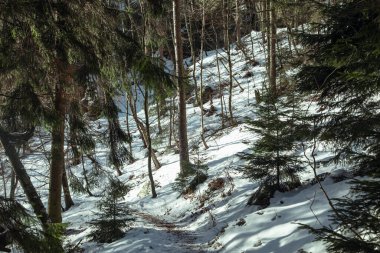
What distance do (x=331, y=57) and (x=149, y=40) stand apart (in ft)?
25.0

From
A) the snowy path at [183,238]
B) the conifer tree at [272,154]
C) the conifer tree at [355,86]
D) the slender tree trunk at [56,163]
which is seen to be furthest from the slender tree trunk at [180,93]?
the conifer tree at [355,86]

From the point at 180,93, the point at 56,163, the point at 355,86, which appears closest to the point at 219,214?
the point at 56,163

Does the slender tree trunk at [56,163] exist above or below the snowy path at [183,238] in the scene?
above

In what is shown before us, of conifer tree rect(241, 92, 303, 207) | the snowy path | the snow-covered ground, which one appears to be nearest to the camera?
the snow-covered ground

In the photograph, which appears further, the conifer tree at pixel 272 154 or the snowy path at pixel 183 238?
the snowy path at pixel 183 238

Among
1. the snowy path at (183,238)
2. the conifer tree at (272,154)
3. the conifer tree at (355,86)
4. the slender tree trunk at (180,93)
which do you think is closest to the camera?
the conifer tree at (355,86)

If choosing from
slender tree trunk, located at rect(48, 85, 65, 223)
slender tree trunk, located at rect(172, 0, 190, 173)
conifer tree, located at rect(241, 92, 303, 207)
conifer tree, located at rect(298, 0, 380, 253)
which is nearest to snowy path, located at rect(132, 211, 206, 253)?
conifer tree, located at rect(241, 92, 303, 207)

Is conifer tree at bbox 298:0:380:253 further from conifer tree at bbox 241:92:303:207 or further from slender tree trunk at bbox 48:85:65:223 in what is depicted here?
slender tree trunk at bbox 48:85:65:223

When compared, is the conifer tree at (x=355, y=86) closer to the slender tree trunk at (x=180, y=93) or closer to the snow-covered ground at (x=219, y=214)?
the snow-covered ground at (x=219, y=214)

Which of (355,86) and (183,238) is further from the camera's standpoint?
(183,238)

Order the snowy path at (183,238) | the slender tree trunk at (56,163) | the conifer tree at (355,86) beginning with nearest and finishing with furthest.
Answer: the conifer tree at (355,86) < the slender tree trunk at (56,163) < the snowy path at (183,238)

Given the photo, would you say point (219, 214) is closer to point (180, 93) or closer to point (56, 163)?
point (56, 163)

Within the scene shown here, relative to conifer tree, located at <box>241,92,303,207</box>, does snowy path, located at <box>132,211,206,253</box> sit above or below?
below

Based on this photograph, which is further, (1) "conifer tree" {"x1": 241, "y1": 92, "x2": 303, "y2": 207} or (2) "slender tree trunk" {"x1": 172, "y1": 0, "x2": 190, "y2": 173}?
(2) "slender tree trunk" {"x1": 172, "y1": 0, "x2": 190, "y2": 173}
